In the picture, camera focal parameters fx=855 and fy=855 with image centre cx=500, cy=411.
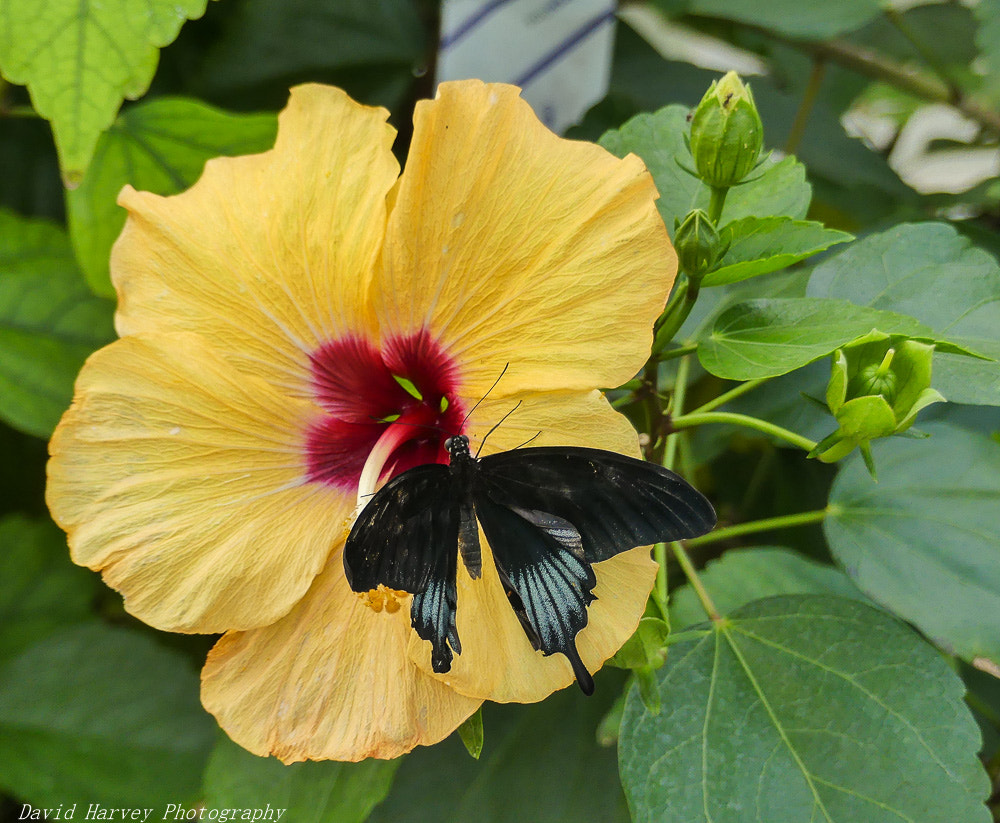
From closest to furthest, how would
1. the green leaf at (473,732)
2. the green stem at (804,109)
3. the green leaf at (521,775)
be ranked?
the green leaf at (473,732) → the green leaf at (521,775) → the green stem at (804,109)

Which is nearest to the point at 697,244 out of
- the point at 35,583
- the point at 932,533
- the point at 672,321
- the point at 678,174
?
the point at 672,321

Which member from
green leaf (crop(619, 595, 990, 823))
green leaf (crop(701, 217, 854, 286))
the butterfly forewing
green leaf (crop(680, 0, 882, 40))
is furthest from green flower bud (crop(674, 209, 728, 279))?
green leaf (crop(680, 0, 882, 40))

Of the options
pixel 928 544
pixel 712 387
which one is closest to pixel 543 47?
pixel 712 387

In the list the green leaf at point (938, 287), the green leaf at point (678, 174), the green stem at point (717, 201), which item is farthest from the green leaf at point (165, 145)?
the green leaf at point (938, 287)

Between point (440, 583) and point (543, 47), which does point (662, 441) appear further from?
point (543, 47)

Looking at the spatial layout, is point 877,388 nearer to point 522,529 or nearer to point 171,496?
point 522,529

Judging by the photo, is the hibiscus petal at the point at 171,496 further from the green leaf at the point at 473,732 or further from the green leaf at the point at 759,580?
the green leaf at the point at 759,580
